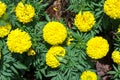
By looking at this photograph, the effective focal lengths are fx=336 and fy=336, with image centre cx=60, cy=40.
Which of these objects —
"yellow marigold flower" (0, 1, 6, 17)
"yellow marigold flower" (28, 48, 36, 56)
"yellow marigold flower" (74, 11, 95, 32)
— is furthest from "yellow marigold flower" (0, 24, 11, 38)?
"yellow marigold flower" (74, 11, 95, 32)

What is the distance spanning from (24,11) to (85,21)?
647mm

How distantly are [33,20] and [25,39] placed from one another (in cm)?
39

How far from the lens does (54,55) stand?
3.45 meters

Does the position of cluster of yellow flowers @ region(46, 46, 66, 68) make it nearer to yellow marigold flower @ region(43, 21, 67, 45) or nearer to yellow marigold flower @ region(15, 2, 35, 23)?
yellow marigold flower @ region(43, 21, 67, 45)

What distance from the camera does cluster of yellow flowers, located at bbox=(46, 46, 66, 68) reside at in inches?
136

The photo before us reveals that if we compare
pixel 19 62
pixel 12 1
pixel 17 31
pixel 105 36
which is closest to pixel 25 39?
pixel 17 31

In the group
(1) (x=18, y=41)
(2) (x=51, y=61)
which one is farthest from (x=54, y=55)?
(1) (x=18, y=41)

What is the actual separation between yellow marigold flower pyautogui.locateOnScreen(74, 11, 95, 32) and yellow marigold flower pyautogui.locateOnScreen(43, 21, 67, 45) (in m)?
0.20

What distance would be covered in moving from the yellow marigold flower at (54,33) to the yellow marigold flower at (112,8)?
1.61 ft

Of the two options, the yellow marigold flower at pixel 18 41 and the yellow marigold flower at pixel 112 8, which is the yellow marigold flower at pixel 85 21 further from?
the yellow marigold flower at pixel 18 41

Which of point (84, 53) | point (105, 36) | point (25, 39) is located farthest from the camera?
point (105, 36)

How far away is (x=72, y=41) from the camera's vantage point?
370cm

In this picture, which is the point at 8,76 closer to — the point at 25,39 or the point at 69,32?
the point at 25,39

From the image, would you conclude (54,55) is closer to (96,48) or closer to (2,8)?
(96,48)
